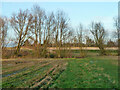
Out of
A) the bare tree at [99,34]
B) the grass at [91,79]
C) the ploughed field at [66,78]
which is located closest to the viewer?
the grass at [91,79]

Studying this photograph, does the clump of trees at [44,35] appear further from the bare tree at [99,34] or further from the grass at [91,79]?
the grass at [91,79]

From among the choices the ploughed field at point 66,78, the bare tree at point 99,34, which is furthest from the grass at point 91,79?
the bare tree at point 99,34

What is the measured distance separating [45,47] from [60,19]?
8.74m

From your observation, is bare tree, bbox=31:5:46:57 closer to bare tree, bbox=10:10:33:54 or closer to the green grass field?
bare tree, bbox=10:10:33:54

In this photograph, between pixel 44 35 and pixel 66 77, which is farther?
pixel 44 35

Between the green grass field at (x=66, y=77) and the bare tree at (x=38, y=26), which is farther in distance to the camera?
the bare tree at (x=38, y=26)

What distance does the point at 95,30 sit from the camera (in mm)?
25312

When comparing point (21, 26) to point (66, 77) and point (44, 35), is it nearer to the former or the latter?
point (44, 35)

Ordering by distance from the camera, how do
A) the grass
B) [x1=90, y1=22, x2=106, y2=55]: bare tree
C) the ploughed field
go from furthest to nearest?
[x1=90, y1=22, x2=106, y2=55]: bare tree → the ploughed field → the grass

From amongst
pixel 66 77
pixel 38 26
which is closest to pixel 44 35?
pixel 38 26

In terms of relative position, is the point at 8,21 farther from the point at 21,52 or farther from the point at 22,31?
the point at 21,52

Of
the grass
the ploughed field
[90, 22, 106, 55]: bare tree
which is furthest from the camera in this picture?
[90, 22, 106, 55]: bare tree

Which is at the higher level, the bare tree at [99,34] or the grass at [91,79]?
the bare tree at [99,34]

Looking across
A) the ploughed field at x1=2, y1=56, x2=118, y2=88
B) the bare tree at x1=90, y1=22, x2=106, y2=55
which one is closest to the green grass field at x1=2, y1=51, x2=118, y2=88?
the ploughed field at x1=2, y1=56, x2=118, y2=88
